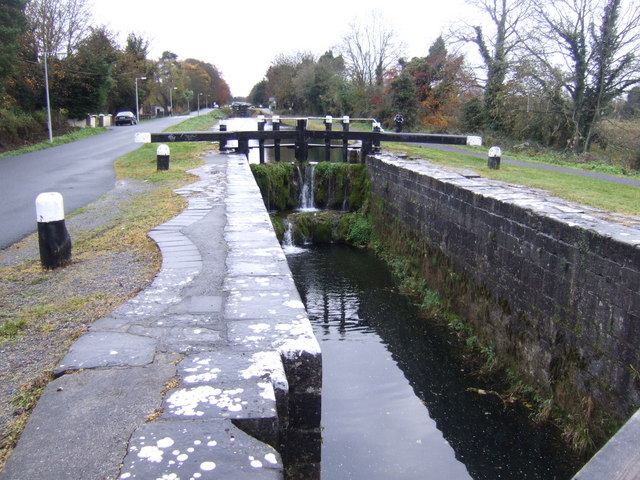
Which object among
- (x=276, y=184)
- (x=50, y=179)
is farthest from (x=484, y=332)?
(x=50, y=179)

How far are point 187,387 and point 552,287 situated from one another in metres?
4.21

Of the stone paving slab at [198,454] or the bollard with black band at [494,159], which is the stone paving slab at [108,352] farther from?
the bollard with black band at [494,159]

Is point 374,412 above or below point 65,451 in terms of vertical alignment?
below

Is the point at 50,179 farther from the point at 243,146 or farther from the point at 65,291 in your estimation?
the point at 65,291

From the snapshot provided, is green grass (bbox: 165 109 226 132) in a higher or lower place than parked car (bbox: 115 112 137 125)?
lower

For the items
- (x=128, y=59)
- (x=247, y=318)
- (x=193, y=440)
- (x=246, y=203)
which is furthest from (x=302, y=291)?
(x=128, y=59)

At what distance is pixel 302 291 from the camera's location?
965cm

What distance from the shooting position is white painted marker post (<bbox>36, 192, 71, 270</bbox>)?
495 cm

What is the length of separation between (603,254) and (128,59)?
45949mm

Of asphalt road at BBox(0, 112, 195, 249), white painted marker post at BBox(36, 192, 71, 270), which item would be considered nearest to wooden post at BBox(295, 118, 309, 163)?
asphalt road at BBox(0, 112, 195, 249)

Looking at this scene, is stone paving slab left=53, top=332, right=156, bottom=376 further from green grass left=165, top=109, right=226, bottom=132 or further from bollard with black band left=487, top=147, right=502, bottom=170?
green grass left=165, top=109, right=226, bottom=132

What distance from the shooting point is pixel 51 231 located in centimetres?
498

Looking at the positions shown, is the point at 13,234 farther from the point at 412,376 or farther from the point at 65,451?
the point at 65,451

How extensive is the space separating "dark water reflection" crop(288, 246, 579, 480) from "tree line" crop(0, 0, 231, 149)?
18374 mm
